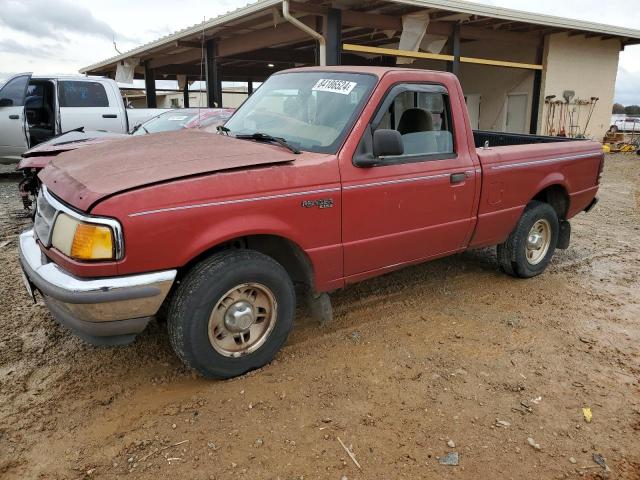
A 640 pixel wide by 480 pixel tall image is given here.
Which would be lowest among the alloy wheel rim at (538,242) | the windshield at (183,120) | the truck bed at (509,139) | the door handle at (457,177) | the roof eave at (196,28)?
the alloy wheel rim at (538,242)

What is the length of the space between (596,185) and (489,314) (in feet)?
7.85

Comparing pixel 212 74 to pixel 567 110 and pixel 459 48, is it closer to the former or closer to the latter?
pixel 459 48

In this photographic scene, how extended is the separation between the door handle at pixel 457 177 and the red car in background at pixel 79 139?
1975 mm

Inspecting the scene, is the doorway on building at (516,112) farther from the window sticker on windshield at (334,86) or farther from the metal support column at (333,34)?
the window sticker on windshield at (334,86)

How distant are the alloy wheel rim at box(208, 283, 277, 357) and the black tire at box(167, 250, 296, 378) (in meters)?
0.03

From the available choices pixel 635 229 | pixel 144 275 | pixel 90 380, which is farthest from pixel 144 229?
pixel 635 229

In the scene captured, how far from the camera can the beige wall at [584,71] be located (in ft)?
48.9

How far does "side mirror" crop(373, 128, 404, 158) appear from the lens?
3285 millimetres

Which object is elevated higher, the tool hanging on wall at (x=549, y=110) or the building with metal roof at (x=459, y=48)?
the building with metal roof at (x=459, y=48)

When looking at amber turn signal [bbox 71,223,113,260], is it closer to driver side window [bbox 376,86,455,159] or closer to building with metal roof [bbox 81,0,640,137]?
driver side window [bbox 376,86,455,159]

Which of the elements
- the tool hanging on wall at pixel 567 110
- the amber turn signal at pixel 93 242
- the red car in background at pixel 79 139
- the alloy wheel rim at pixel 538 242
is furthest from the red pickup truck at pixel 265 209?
the tool hanging on wall at pixel 567 110

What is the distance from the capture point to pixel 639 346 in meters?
3.82

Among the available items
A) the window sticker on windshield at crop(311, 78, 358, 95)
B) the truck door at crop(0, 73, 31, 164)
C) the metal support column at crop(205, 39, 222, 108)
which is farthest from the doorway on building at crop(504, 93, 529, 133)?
the window sticker on windshield at crop(311, 78, 358, 95)

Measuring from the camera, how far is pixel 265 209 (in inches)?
118
